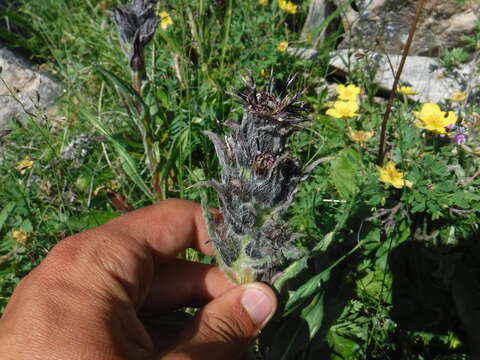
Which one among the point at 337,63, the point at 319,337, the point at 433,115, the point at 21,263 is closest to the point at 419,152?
the point at 433,115

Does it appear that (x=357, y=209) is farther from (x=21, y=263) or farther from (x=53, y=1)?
(x=53, y=1)

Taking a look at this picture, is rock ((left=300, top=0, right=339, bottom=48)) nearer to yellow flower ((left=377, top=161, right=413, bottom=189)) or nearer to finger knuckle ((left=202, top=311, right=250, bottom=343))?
yellow flower ((left=377, top=161, right=413, bottom=189))

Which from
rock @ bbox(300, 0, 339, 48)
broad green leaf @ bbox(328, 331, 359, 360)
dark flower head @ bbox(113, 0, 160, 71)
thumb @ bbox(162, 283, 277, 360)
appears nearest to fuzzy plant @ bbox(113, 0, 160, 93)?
dark flower head @ bbox(113, 0, 160, 71)

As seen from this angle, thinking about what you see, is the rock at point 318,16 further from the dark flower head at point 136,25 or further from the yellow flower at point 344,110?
the dark flower head at point 136,25

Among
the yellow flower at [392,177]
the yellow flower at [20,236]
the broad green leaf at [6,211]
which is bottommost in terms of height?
the yellow flower at [20,236]

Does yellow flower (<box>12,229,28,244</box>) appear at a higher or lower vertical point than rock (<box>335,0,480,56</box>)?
lower

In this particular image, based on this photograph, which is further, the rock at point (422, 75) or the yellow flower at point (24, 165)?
the rock at point (422, 75)

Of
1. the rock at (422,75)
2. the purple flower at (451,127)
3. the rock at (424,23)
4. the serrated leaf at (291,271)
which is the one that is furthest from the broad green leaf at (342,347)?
the rock at (424,23)

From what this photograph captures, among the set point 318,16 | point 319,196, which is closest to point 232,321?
point 319,196

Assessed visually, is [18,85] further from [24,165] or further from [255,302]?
[255,302]
